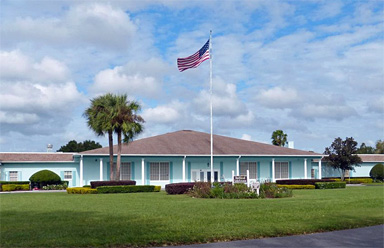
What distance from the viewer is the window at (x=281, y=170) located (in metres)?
47.7

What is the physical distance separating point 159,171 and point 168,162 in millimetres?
1140

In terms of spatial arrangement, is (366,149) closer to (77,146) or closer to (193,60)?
(77,146)

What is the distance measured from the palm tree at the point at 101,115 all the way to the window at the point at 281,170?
708 inches

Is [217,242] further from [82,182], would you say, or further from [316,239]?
[82,182]

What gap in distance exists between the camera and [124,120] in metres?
36.4

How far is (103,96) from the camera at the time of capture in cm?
3731

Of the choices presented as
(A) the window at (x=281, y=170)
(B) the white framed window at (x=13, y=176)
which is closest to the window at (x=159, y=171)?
(A) the window at (x=281, y=170)

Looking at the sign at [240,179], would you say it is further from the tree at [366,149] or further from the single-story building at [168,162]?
the tree at [366,149]

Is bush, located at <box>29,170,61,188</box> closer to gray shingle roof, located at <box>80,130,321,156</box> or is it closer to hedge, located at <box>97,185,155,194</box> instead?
gray shingle roof, located at <box>80,130,321,156</box>

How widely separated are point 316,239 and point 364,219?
4.26 meters

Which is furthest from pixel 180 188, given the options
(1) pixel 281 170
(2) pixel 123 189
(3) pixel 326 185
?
(1) pixel 281 170

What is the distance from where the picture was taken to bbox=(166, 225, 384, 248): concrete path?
983 centimetres

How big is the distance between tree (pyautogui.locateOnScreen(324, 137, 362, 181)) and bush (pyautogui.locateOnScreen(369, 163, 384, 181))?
246cm

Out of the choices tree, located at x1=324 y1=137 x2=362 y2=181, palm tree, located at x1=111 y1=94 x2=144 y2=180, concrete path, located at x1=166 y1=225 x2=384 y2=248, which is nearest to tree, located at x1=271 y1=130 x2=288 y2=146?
tree, located at x1=324 y1=137 x2=362 y2=181
